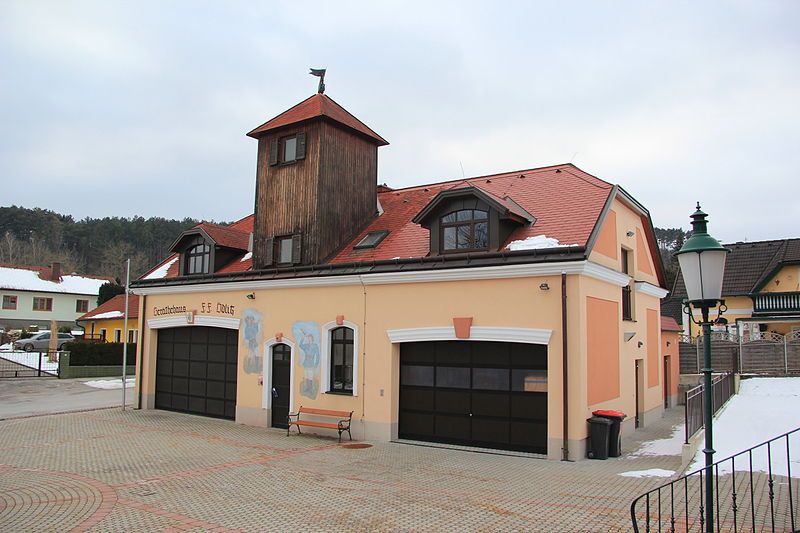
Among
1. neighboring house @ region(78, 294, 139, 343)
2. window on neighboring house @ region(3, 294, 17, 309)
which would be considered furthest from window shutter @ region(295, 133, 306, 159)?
window on neighboring house @ region(3, 294, 17, 309)

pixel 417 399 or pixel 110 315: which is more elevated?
pixel 110 315

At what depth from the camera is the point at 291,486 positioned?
10680mm

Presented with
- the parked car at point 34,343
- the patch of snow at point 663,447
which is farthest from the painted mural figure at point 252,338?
the parked car at point 34,343

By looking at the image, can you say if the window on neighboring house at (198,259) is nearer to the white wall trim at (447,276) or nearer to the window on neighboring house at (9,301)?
the white wall trim at (447,276)

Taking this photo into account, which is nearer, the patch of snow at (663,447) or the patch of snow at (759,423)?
the patch of snow at (759,423)

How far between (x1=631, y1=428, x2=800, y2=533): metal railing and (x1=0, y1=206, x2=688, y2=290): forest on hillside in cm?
8419

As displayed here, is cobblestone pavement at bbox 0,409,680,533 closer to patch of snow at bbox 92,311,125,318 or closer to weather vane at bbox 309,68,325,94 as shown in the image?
weather vane at bbox 309,68,325,94

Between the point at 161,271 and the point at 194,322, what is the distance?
12.8 feet

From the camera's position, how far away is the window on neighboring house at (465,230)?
1477 centimetres

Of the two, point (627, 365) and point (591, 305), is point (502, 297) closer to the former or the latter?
point (591, 305)

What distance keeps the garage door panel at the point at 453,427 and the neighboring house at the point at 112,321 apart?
3314 centimetres

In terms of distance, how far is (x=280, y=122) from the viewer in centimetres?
1927

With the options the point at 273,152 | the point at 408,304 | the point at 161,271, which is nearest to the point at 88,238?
the point at 161,271

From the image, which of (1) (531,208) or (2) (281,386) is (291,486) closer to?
(2) (281,386)
